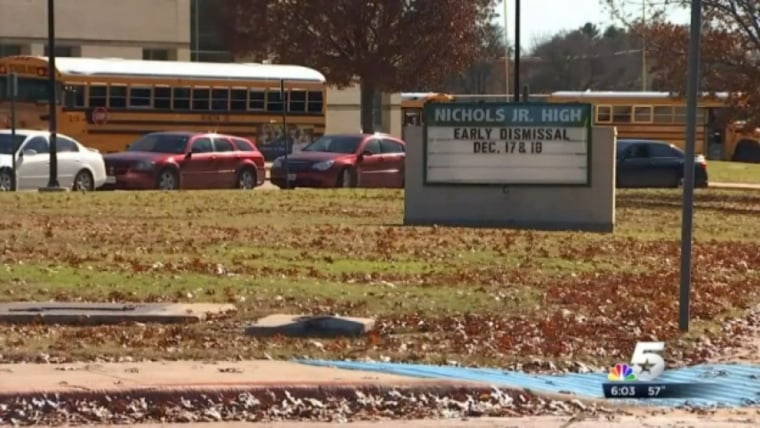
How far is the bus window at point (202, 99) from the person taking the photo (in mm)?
46312

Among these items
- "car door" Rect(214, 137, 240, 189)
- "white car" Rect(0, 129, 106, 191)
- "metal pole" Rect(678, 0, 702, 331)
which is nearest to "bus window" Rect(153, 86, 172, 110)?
"car door" Rect(214, 137, 240, 189)

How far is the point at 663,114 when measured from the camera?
6159 centimetres

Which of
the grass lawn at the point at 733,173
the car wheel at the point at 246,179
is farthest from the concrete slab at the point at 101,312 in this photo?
the grass lawn at the point at 733,173

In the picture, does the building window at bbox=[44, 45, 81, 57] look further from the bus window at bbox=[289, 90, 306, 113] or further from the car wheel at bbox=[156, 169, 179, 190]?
the car wheel at bbox=[156, 169, 179, 190]

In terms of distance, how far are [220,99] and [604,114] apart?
68.2 ft

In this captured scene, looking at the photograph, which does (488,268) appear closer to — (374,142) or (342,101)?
(374,142)

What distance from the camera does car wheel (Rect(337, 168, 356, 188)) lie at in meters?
36.7

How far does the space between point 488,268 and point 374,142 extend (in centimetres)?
2064

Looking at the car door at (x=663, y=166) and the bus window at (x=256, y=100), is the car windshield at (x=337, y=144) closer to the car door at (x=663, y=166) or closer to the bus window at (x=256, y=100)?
the bus window at (x=256, y=100)

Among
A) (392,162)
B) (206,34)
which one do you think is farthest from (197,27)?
(392,162)

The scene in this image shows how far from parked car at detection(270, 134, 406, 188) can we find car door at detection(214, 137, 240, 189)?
1.22 meters

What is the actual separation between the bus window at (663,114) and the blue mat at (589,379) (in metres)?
50.6

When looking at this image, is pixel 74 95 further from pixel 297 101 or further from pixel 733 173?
pixel 733 173

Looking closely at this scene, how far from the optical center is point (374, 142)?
37.9 metres
